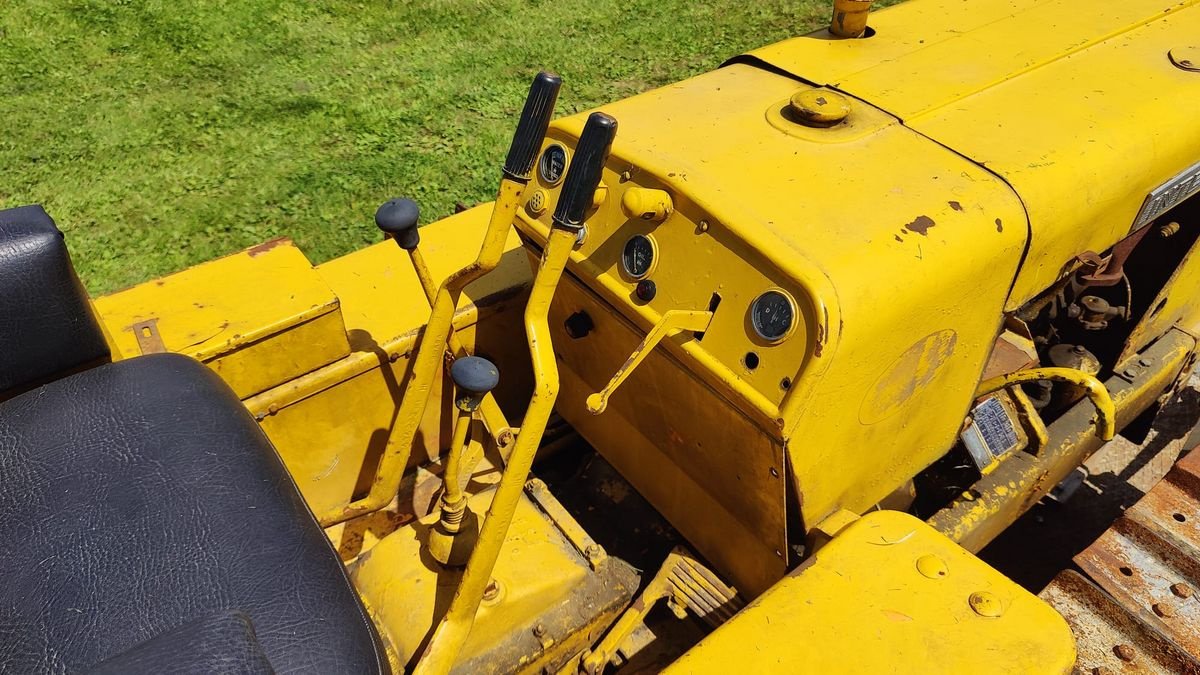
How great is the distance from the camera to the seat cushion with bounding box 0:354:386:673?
4.35 feet

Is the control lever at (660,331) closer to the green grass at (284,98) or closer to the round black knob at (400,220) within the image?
the round black knob at (400,220)

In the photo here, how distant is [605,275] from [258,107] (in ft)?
12.4

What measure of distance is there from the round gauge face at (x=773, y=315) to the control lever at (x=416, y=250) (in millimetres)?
Answer: 702

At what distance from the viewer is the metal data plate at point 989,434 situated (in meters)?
2.07

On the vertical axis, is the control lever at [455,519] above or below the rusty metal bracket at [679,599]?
above

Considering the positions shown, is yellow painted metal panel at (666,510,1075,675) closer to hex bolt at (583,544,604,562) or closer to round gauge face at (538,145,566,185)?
hex bolt at (583,544,604,562)

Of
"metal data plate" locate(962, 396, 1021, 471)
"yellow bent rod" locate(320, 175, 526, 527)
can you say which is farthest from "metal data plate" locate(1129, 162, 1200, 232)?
"yellow bent rod" locate(320, 175, 526, 527)

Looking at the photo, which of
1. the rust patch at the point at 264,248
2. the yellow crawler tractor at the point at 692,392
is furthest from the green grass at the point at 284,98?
the yellow crawler tractor at the point at 692,392

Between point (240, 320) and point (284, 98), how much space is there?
3.30 meters

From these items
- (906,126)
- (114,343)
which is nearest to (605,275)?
(906,126)

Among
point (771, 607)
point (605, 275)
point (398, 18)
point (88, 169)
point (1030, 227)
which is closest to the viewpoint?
point (771, 607)

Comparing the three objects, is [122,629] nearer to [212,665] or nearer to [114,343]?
[212,665]

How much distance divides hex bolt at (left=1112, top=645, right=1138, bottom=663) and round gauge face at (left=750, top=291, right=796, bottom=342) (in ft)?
3.49

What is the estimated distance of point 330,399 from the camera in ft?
6.98
